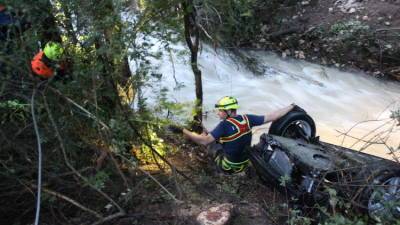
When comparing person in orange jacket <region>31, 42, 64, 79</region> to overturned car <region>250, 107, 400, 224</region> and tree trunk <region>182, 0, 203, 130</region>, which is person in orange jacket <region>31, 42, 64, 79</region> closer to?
tree trunk <region>182, 0, 203, 130</region>

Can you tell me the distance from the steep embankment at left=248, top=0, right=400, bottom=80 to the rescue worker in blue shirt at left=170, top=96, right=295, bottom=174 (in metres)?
5.66

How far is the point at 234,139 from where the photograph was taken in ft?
21.5

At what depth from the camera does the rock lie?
14.5ft

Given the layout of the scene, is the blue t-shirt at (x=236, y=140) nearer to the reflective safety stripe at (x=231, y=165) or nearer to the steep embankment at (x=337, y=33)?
the reflective safety stripe at (x=231, y=165)

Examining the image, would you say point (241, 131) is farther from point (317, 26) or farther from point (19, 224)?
point (317, 26)

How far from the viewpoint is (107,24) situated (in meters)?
4.99

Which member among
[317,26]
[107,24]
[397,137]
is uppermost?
[107,24]

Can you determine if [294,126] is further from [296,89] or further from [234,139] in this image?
[296,89]

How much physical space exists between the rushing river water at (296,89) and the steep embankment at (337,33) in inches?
13.9

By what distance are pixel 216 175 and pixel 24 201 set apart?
2754 mm

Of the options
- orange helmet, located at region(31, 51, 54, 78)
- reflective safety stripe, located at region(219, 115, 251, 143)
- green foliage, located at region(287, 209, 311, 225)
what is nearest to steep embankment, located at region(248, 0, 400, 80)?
reflective safety stripe, located at region(219, 115, 251, 143)

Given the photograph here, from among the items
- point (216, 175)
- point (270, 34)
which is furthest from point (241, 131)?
point (270, 34)

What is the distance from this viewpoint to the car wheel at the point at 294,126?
21.1 ft

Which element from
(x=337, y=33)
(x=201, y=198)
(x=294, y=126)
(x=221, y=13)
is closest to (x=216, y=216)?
(x=201, y=198)
